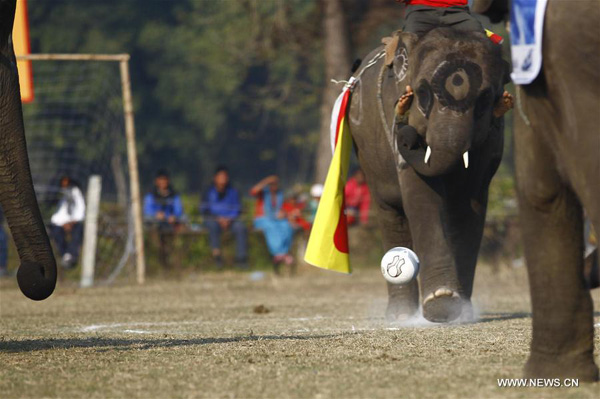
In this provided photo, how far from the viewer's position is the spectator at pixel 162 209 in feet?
68.9

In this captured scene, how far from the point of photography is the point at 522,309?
11344 millimetres

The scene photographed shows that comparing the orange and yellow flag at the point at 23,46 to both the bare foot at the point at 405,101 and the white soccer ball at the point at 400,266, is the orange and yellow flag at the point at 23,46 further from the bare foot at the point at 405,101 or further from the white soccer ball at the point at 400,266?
the white soccer ball at the point at 400,266

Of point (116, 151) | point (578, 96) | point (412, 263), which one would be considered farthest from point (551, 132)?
point (116, 151)

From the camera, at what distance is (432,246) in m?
8.83

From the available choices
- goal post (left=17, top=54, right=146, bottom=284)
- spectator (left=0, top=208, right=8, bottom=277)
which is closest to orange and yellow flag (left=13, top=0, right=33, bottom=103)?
goal post (left=17, top=54, right=146, bottom=284)

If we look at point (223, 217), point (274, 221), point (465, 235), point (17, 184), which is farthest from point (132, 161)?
point (17, 184)

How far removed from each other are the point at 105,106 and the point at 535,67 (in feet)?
59.7

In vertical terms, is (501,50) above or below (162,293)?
above

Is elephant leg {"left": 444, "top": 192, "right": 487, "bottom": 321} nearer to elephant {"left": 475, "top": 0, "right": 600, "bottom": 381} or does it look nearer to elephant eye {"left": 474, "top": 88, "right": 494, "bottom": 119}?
elephant eye {"left": 474, "top": 88, "right": 494, "bottom": 119}

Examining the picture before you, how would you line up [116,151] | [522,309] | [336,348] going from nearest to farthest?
[336,348]
[522,309]
[116,151]

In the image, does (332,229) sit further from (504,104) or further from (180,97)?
(180,97)

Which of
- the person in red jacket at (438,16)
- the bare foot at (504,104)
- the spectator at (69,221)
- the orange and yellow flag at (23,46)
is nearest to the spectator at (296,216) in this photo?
the spectator at (69,221)

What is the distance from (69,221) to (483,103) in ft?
37.3

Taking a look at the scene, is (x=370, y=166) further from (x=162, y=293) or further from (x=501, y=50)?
(x=162, y=293)
